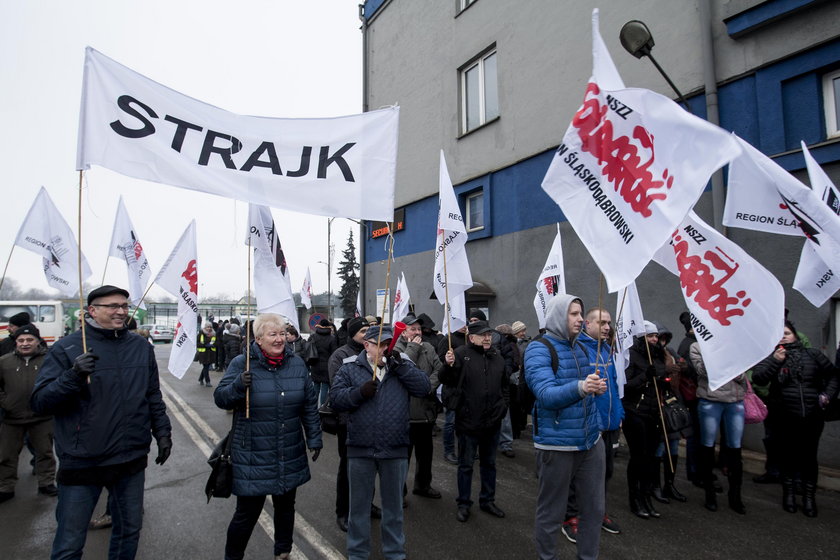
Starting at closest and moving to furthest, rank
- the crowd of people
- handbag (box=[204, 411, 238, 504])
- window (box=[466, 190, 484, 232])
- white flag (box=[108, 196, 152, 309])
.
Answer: the crowd of people
handbag (box=[204, 411, 238, 504])
white flag (box=[108, 196, 152, 309])
window (box=[466, 190, 484, 232])

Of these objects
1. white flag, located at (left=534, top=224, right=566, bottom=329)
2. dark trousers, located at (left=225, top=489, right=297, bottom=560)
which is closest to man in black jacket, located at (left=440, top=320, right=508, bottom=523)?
dark trousers, located at (left=225, top=489, right=297, bottom=560)

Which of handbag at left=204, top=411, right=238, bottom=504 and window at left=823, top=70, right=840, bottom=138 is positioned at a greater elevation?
window at left=823, top=70, right=840, bottom=138

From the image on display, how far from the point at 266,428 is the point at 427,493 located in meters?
2.54

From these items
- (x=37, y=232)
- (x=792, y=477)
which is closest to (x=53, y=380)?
(x=37, y=232)

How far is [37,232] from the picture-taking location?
7.14 metres

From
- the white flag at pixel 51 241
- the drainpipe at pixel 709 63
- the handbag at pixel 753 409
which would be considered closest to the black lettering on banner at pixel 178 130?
the white flag at pixel 51 241

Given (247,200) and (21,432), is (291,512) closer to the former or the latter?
(247,200)

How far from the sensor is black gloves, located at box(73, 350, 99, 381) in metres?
2.90

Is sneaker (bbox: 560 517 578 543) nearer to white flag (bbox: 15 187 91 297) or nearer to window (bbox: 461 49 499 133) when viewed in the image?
white flag (bbox: 15 187 91 297)

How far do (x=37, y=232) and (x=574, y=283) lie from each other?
9.09 m

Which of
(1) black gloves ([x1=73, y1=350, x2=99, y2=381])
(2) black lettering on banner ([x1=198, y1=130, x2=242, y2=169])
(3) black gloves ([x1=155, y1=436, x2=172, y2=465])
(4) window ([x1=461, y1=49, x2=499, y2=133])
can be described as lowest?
(3) black gloves ([x1=155, y1=436, x2=172, y2=465])

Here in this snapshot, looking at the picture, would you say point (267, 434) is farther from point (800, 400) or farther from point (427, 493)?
point (800, 400)

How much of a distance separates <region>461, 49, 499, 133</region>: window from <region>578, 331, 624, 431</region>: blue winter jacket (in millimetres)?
9054

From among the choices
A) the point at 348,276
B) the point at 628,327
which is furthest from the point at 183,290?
the point at 348,276
